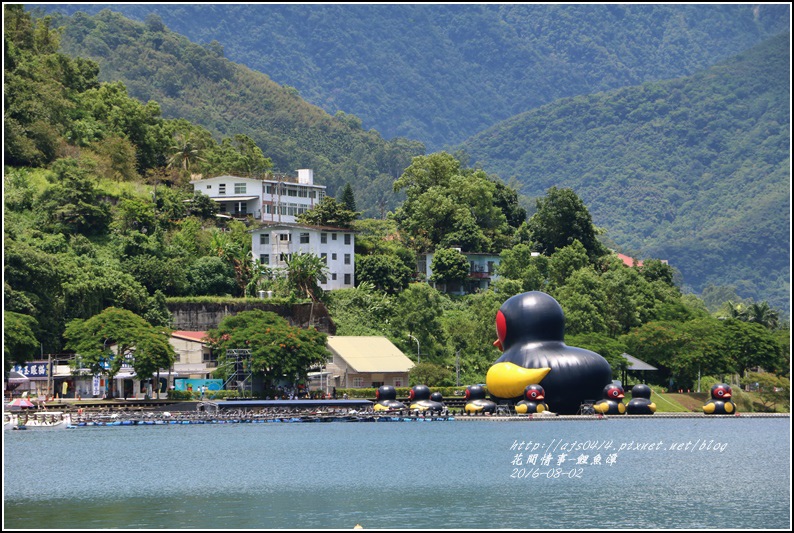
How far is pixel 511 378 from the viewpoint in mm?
75188

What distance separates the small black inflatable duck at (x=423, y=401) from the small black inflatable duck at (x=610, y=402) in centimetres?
1144

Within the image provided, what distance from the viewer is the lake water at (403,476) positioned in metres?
41.1

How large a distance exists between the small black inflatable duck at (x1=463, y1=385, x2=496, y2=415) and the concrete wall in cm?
2125

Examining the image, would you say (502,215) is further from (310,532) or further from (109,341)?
(310,532)

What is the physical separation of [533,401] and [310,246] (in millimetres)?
41170

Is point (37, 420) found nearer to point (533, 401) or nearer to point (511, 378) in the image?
point (511, 378)

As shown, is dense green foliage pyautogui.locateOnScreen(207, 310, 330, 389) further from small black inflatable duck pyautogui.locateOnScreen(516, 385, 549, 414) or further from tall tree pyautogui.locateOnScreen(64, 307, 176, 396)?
small black inflatable duck pyautogui.locateOnScreen(516, 385, 549, 414)

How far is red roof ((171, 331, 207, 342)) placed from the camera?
9169 centimetres

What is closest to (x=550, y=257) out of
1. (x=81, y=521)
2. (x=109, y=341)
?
(x=109, y=341)

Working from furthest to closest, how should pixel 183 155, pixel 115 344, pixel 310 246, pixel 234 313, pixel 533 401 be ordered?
pixel 183 155
pixel 310 246
pixel 234 313
pixel 115 344
pixel 533 401

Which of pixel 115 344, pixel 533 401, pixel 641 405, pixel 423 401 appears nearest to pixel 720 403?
pixel 641 405

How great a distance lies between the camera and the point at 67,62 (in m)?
124

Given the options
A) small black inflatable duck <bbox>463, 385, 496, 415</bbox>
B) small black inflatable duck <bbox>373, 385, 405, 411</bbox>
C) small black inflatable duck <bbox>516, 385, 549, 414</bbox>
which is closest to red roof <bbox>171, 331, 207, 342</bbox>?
small black inflatable duck <bbox>373, 385, 405, 411</bbox>

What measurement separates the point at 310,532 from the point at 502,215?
9961 centimetres
